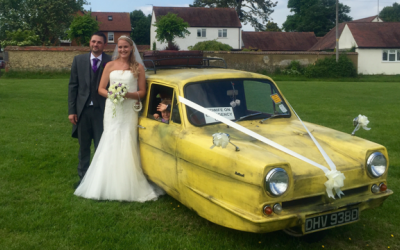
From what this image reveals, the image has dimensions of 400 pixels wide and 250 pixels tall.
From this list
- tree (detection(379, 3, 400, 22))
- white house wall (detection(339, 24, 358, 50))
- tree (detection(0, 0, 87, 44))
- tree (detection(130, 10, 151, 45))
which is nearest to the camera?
white house wall (detection(339, 24, 358, 50))

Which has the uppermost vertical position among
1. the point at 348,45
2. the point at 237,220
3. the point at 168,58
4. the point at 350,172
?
the point at 348,45

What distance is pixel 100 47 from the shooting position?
18.2 feet

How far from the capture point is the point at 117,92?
16.6 ft

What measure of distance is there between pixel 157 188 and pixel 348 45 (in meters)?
42.5

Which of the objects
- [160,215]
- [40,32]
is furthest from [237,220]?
[40,32]

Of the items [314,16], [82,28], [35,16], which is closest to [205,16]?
[82,28]

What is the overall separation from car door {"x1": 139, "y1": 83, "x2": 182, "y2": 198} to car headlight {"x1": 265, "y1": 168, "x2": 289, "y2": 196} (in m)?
1.33

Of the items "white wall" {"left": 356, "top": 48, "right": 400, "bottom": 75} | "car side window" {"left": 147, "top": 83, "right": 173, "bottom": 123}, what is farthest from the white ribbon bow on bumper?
"white wall" {"left": 356, "top": 48, "right": 400, "bottom": 75}

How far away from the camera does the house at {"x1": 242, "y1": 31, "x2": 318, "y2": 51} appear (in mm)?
57250

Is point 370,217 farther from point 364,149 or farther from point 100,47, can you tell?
point 100,47

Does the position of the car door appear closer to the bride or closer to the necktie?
the bride

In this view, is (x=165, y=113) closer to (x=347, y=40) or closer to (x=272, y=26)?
(x=347, y=40)

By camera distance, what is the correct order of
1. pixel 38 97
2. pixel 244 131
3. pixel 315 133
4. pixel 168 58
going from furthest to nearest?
1. pixel 38 97
2. pixel 168 58
3. pixel 315 133
4. pixel 244 131

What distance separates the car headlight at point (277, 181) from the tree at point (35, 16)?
48.2 meters
